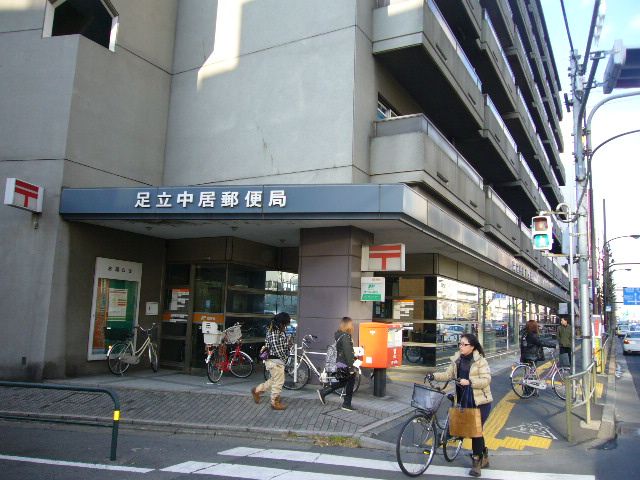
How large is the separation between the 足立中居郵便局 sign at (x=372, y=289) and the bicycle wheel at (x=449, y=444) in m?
5.16

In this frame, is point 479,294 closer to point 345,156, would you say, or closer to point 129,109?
point 345,156

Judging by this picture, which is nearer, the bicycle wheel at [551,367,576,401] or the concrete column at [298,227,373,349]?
the bicycle wheel at [551,367,576,401]

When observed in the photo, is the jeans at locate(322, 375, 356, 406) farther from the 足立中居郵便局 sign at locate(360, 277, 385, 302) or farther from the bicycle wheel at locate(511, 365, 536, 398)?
the bicycle wheel at locate(511, 365, 536, 398)

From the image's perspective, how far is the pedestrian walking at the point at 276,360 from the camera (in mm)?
9352

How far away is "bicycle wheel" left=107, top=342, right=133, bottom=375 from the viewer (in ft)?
41.4

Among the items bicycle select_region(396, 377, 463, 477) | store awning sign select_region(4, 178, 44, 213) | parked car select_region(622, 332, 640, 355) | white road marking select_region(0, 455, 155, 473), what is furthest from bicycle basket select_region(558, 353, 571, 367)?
parked car select_region(622, 332, 640, 355)

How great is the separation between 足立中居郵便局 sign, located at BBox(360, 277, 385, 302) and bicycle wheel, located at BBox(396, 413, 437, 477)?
18.2ft

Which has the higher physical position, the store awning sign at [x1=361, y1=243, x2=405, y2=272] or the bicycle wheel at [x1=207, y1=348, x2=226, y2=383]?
the store awning sign at [x1=361, y1=243, x2=405, y2=272]

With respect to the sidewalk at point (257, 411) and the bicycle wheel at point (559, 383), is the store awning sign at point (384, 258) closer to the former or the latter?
the sidewalk at point (257, 411)

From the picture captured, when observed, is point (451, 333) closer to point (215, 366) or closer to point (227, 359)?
point (227, 359)

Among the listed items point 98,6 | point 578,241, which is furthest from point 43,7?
point 578,241

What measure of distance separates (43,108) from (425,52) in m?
9.10

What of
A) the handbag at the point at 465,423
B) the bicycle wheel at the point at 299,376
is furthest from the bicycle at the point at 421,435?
the bicycle wheel at the point at 299,376

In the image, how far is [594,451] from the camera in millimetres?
7582
